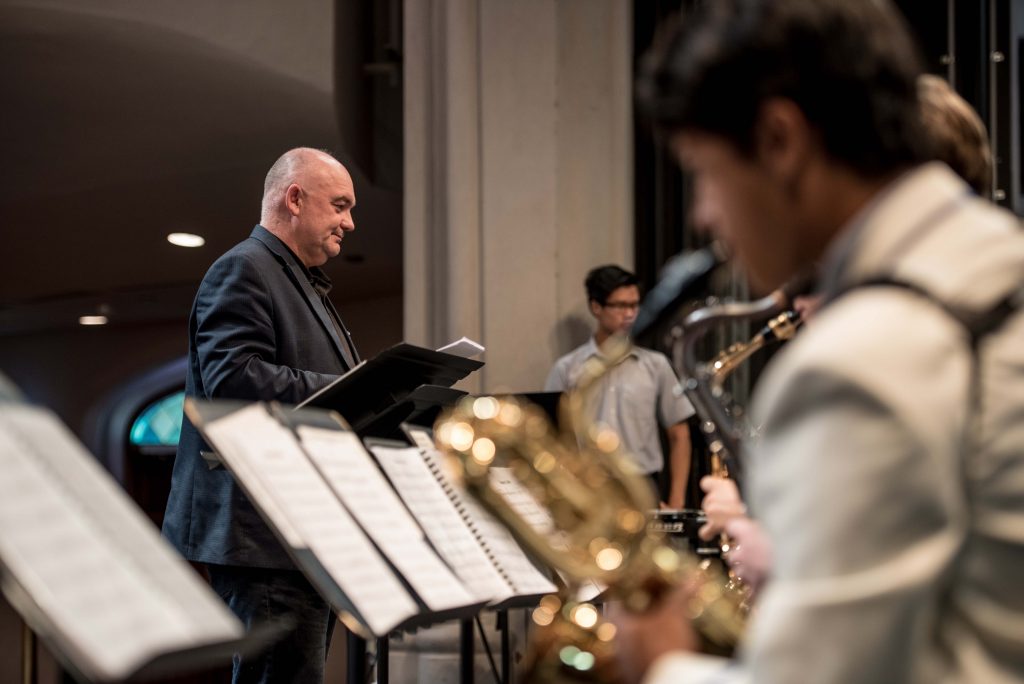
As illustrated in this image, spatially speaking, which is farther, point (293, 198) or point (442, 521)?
point (293, 198)

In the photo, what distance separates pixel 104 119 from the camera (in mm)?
5941

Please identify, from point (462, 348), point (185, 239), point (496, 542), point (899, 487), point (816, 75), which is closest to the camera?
point (899, 487)

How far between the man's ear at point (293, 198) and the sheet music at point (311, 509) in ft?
5.49

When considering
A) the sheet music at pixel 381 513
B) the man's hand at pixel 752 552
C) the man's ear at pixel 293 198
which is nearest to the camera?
the man's hand at pixel 752 552

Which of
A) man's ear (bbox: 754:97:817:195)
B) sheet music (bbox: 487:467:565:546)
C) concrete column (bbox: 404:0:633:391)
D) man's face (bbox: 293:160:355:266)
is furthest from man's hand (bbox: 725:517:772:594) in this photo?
concrete column (bbox: 404:0:633:391)

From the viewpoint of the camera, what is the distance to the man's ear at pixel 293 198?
326 centimetres

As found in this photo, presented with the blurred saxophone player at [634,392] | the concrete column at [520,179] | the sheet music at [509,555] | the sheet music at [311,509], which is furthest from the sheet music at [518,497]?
the concrete column at [520,179]

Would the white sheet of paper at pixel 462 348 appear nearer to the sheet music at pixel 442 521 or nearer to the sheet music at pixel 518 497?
the sheet music at pixel 518 497

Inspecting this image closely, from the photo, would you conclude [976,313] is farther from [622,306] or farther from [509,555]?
[622,306]

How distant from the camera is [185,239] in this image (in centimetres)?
762

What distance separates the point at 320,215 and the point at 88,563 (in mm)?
2266

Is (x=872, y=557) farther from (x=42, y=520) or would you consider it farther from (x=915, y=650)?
(x=42, y=520)

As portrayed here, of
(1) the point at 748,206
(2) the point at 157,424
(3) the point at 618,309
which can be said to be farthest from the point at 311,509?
(2) the point at 157,424

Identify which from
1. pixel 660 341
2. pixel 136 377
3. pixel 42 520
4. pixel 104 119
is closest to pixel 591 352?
pixel 660 341
